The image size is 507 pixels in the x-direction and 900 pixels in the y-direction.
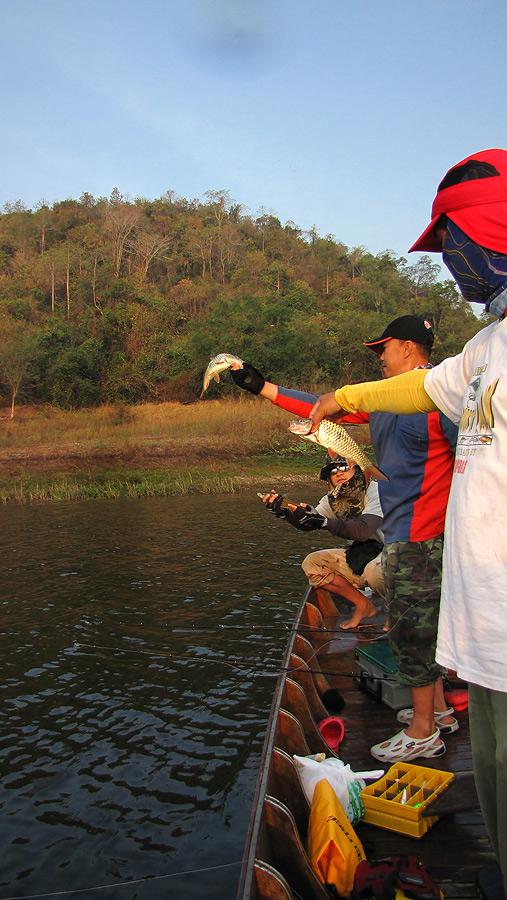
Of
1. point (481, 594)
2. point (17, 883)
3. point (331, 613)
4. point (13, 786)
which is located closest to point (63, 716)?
point (13, 786)

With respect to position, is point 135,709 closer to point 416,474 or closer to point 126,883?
point 126,883

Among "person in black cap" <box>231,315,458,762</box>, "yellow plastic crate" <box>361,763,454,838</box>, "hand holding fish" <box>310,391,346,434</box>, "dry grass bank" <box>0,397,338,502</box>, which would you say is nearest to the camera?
"hand holding fish" <box>310,391,346,434</box>

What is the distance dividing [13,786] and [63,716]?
1.18 metres

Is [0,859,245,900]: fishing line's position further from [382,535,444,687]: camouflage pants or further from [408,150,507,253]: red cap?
[408,150,507,253]: red cap

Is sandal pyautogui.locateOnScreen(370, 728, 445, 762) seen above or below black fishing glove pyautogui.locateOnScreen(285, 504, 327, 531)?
below

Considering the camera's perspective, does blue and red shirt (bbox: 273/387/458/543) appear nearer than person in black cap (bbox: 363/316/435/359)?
Yes

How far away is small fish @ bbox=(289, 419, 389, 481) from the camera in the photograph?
3420 millimetres

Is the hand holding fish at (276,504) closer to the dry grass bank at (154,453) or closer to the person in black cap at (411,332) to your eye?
the person in black cap at (411,332)

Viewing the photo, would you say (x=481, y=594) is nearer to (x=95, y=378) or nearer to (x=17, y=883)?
(x=17, y=883)

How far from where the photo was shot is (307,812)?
3047 mm

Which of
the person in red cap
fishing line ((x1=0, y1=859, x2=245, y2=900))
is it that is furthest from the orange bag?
fishing line ((x1=0, y1=859, x2=245, y2=900))

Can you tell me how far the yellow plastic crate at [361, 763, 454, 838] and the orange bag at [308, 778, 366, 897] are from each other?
0.80 feet

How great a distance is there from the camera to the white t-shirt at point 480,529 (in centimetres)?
168

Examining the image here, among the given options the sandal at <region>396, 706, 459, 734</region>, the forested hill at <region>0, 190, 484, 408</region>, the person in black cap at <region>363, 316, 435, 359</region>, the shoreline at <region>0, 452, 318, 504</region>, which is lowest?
the shoreline at <region>0, 452, 318, 504</region>
